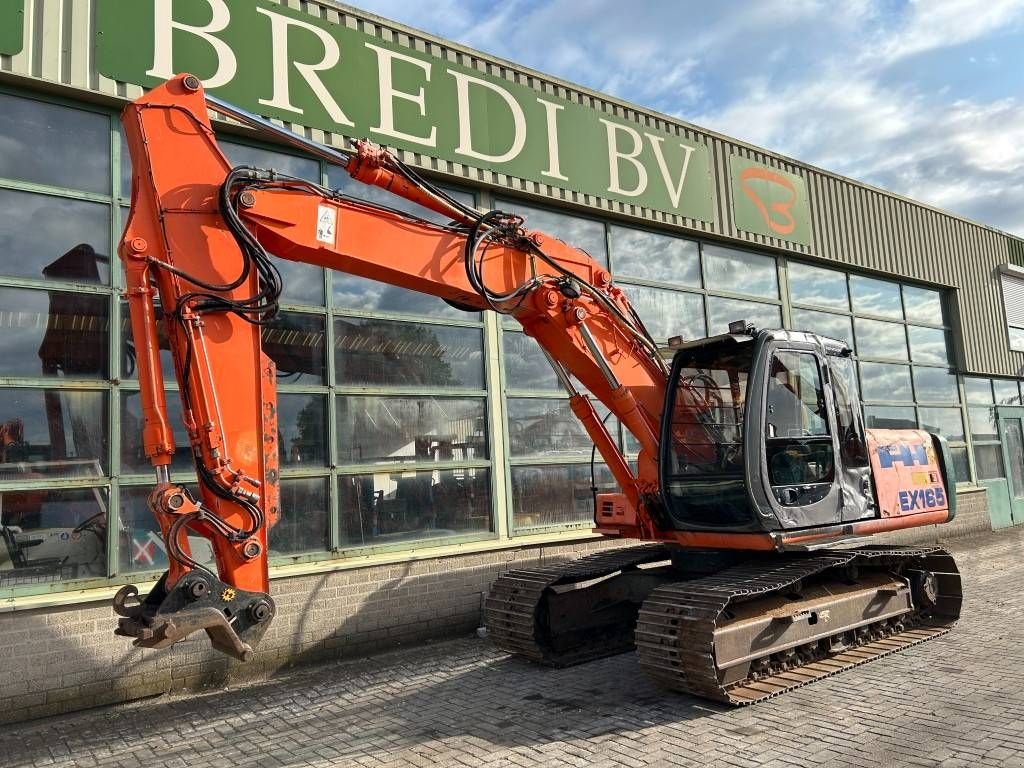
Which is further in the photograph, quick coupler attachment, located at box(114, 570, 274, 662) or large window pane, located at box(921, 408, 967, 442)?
large window pane, located at box(921, 408, 967, 442)

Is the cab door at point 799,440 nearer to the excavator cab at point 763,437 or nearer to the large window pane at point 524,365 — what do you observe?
the excavator cab at point 763,437

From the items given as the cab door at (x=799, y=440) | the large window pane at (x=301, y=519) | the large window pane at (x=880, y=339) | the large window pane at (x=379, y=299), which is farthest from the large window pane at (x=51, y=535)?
the large window pane at (x=880, y=339)

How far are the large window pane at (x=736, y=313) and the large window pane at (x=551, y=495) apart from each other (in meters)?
3.11

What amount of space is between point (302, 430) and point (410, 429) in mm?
1240

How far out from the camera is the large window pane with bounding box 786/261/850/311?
43.3 ft

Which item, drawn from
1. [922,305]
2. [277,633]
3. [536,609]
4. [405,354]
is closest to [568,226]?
[405,354]

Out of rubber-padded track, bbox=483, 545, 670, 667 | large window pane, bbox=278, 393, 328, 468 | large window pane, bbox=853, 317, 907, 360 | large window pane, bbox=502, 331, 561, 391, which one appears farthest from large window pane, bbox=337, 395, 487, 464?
large window pane, bbox=853, 317, 907, 360

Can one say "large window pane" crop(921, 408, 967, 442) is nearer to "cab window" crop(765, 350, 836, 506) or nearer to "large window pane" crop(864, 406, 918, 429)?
"large window pane" crop(864, 406, 918, 429)

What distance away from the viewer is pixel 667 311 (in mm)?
11000

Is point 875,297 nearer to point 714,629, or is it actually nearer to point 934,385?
point 934,385

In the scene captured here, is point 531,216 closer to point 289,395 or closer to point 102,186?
point 289,395

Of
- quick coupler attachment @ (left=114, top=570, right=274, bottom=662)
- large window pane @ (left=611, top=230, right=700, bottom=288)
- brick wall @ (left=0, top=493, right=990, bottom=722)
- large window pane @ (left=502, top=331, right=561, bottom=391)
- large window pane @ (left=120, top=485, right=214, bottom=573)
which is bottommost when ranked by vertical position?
brick wall @ (left=0, top=493, right=990, bottom=722)

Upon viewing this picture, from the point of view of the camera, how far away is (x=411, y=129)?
28.3 ft

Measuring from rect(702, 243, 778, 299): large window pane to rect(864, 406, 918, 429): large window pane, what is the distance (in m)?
3.09
